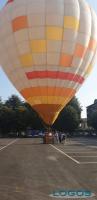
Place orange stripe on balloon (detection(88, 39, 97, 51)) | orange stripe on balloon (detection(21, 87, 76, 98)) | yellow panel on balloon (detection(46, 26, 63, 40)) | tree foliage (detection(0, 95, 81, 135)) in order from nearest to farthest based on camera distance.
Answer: yellow panel on balloon (detection(46, 26, 63, 40)), orange stripe on balloon (detection(88, 39, 97, 51)), orange stripe on balloon (detection(21, 87, 76, 98)), tree foliage (detection(0, 95, 81, 135))

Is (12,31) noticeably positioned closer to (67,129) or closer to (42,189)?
(42,189)

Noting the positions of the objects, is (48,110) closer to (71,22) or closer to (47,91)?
(47,91)

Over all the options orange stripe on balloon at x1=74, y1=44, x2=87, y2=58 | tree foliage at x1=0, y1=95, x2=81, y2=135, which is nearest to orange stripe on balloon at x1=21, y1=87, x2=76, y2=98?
orange stripe on balloon at x1=74, y1=44, x2=87, y2=58

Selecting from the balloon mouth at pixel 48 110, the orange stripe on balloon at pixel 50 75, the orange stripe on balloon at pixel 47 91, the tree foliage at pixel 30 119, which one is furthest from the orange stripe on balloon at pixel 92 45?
the tree foliage at pixel 30 119

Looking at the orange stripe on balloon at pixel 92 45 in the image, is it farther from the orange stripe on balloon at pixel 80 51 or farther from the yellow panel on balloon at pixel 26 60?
the yellow panel on balloon at pixel 26 60

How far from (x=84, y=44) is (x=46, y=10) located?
4483 mm

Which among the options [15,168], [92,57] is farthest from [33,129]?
[15,168]

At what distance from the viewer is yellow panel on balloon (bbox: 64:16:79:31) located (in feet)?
119

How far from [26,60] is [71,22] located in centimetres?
513

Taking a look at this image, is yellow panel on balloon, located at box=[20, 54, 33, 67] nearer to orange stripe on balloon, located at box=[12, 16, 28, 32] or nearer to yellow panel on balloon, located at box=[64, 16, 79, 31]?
orange stripe on balloon, located at box=[12, 16, 28, 32]
